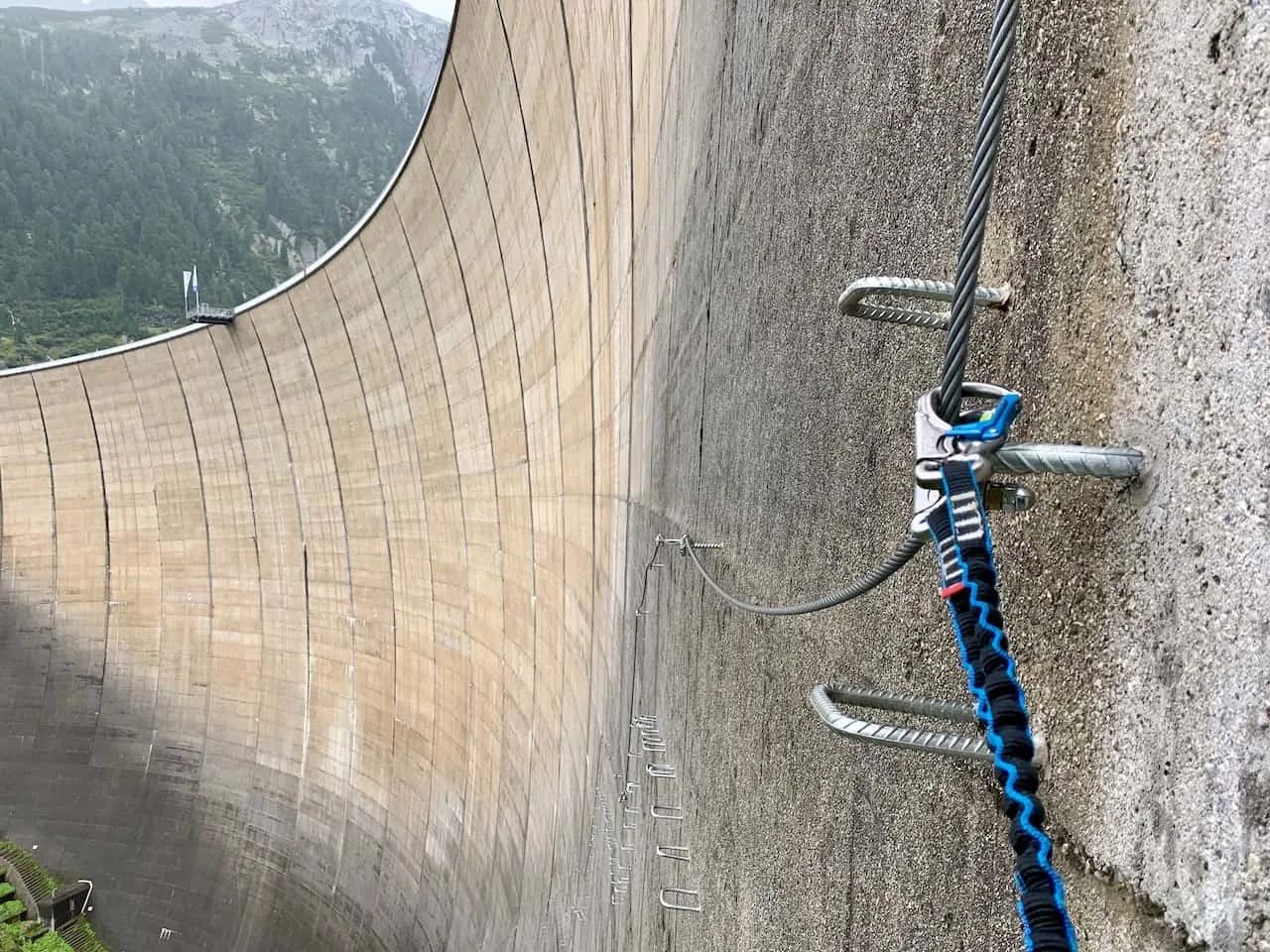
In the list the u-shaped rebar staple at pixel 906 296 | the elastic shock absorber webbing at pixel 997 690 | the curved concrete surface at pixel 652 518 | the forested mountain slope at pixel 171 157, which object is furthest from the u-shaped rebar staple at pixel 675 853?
the forested mountain slope at pixel 171 157

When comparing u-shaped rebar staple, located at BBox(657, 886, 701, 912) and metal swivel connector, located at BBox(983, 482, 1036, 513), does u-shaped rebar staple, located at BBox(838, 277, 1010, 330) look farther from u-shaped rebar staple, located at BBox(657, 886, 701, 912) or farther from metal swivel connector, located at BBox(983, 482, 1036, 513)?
u-shaped rebar staple, located at BBox(657, 886, 701, 912)

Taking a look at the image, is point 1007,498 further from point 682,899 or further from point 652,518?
point 652,518

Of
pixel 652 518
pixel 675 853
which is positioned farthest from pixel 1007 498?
pixel 652 518

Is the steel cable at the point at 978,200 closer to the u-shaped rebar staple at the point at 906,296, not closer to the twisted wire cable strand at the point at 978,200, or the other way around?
the twisted wire cable strand at the point at 978,200

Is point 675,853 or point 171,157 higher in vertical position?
point 171,157

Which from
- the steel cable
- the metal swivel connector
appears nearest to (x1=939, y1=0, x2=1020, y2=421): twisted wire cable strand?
the steel cable

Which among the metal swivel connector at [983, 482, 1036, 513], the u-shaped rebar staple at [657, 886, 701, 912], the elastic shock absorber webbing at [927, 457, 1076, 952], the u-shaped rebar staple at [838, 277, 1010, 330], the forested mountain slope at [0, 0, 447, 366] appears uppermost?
the forested mountain slope at [0, 0, 447, 366]
